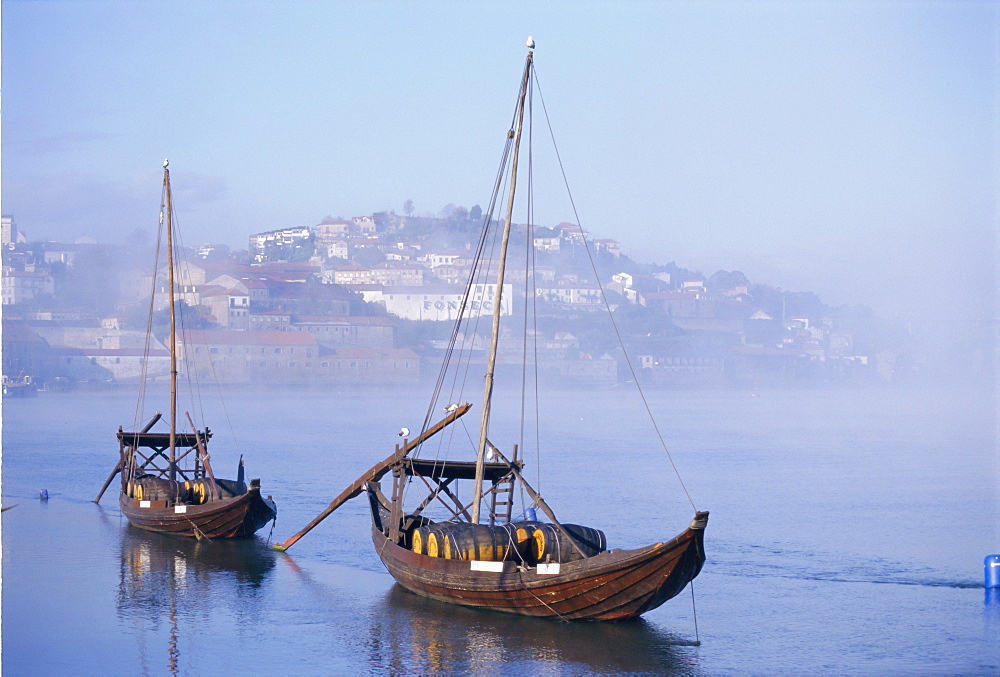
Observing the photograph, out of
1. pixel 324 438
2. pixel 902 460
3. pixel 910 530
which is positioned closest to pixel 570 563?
pixel 910 530

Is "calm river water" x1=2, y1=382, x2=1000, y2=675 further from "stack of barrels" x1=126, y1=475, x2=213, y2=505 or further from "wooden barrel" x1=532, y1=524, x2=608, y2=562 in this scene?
"wooden barrel" x1=532, y1=524, x2=608, y2=562

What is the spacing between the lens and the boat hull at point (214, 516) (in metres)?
29.2

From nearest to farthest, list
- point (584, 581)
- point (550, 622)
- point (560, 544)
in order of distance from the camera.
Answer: point (584, 581) → point (560, 544) → point (550, 622)

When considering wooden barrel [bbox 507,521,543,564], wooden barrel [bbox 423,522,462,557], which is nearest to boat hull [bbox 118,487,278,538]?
wooden barrel [bbox 423,522,462,557]

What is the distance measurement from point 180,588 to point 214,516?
4.75 meters

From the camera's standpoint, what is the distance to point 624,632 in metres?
20.3

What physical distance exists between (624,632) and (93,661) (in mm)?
9080

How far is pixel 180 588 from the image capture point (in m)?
25.0

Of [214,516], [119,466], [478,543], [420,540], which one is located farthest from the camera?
[119,466]

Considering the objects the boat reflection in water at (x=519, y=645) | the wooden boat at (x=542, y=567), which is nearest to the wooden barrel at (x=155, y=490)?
the wooden boat at (x=542, y=567)

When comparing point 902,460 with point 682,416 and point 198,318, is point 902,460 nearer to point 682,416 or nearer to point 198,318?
point 682,416

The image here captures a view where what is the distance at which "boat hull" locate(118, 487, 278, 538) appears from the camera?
29.2 metres

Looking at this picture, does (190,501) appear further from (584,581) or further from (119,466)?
(584,581)

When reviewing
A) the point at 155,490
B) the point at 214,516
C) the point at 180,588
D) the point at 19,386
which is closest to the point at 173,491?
Result: the point at 155,490
